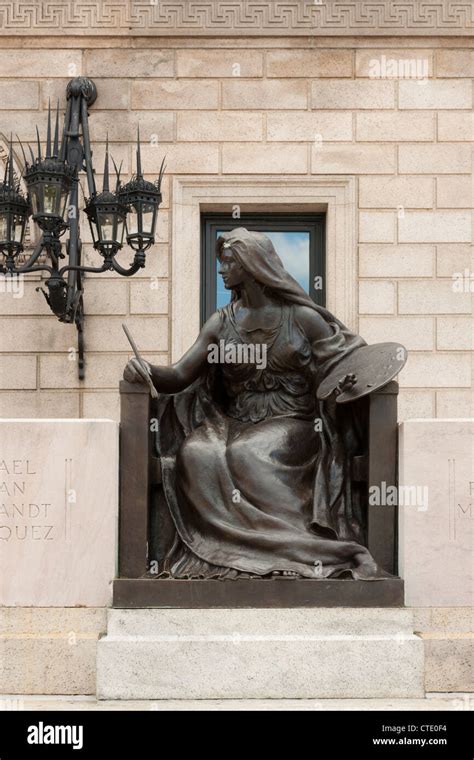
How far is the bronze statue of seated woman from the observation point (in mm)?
7941

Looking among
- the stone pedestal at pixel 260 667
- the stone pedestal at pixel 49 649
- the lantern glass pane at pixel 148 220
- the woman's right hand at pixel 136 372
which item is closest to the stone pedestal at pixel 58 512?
the stone pedestal at pixel 49 649

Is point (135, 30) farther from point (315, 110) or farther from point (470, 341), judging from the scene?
point (470, 341)

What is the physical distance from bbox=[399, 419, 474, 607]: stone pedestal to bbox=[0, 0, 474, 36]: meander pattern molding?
6062 millimetres

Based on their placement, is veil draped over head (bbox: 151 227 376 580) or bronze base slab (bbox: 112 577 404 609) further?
veil draped over head (bbox: 151 227 376 580)

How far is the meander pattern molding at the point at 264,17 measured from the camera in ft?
43.1

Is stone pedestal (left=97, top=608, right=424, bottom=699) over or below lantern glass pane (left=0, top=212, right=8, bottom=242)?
below

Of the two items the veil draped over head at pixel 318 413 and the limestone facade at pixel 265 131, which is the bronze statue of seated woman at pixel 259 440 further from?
the limestone facade at pixel 265 131

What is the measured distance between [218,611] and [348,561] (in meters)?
0.75

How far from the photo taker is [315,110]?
13.1 meters

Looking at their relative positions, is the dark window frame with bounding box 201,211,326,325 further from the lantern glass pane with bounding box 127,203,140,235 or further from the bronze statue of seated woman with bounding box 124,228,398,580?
the bronze statue of seated woman with bounding box 124,228,398,580

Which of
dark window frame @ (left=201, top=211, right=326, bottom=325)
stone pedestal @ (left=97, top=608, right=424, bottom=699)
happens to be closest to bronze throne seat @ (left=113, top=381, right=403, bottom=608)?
stone pedestal @ (left=97, top=608, right=424, bottom=699)

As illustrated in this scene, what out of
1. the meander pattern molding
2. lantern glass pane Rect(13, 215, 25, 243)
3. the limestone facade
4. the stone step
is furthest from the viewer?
the meander pattern molding

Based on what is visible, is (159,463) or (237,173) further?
(237,173)
